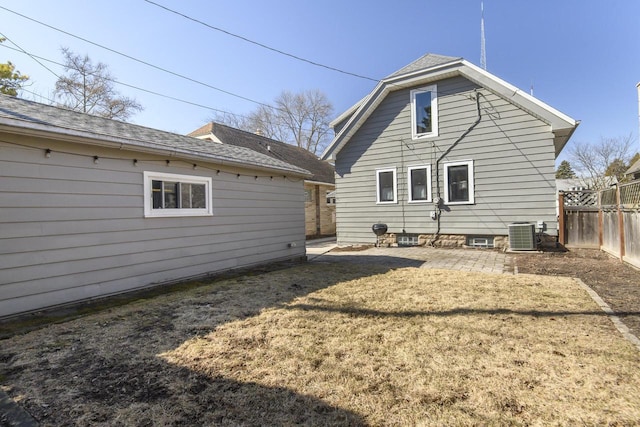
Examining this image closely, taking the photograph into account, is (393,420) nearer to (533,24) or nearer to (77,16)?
(77,16)

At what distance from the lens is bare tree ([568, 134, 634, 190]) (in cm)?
2414

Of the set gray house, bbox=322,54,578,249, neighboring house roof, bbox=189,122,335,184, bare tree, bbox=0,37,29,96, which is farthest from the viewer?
bare tree, bbox=0,37,29,96

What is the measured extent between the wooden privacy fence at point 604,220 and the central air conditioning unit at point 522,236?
1.05m

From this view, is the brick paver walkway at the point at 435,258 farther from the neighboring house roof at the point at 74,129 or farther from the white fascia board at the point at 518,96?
the neighboring house roof at the point at 74,129

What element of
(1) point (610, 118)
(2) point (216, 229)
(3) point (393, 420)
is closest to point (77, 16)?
(2) point (216, 229)

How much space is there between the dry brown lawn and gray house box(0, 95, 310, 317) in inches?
35.9

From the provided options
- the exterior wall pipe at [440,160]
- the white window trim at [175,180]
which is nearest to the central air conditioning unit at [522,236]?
the exterior wall pipe at [440,160]

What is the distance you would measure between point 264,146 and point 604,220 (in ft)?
48.5

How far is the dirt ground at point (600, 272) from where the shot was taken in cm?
413

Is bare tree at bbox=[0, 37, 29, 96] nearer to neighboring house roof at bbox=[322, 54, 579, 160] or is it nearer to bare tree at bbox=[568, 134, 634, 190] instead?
neighboring house roof at bbox=[322, 54, 579, 160]

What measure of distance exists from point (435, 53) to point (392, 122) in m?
→ 3.20

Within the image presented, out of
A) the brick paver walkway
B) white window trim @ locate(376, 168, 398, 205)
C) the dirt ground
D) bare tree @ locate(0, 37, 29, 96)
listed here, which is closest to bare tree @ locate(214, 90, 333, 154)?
bare tree @ locate(0, 37, 29, 96)

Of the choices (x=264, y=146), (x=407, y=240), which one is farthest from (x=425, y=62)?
(x=264, y=146)

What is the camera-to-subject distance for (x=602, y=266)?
6734 mm
